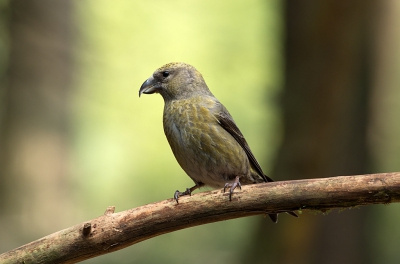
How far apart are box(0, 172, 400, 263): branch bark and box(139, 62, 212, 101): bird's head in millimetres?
1697

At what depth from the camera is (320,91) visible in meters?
5.69

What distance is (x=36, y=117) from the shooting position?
6.75 m

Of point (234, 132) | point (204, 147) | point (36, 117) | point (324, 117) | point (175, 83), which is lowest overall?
point (204, 147)

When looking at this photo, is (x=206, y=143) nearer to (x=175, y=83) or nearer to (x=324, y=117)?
(x=175, y=83)

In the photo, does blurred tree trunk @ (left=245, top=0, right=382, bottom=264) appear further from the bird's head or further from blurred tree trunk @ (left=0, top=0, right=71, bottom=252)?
blurred tree trunk @ (left=0, top=0, right=71, bottom=252)

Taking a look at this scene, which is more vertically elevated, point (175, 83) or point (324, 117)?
point (175, 83)

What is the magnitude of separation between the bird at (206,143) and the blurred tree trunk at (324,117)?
1.10m

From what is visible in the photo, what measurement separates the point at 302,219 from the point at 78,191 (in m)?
3.12

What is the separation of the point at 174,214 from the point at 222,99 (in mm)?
5662

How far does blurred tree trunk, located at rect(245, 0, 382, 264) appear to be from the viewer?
5.66 metres

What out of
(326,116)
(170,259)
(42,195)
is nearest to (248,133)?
(170,259)


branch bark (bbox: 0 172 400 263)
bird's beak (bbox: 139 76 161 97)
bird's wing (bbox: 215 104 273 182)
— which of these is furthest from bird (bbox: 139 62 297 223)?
branch bark (bbox: 0 172 400 263)

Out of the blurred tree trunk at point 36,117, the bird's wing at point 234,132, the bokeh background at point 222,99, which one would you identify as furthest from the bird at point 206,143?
the blurred tree trunk at point 36,117

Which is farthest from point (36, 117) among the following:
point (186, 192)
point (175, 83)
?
point (186, 192)
